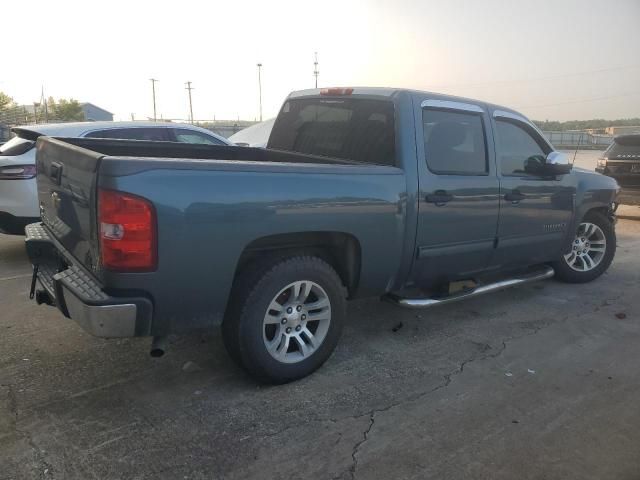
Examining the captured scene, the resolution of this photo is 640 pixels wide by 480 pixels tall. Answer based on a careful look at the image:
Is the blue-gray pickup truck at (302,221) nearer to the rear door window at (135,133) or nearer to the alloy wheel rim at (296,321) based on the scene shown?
the alloy wheel rim at (296,321)

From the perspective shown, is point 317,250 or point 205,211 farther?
point 317,250

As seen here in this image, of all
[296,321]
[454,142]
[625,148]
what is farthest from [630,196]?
[296,321]

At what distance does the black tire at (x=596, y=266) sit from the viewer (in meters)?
6.00

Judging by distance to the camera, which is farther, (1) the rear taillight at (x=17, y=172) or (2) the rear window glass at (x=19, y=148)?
(2) the rear window glass at (x=19, y=148)

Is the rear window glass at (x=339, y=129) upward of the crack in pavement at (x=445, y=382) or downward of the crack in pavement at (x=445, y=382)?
upward

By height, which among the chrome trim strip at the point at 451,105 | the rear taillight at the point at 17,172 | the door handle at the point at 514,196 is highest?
the chrome trim strip at the point at 451,105

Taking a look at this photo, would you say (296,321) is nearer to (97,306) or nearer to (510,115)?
(97,306)

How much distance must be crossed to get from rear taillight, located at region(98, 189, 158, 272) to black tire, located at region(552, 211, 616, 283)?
4631 millimetres

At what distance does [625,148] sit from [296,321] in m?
9.66

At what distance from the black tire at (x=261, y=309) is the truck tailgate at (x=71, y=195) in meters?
0.85

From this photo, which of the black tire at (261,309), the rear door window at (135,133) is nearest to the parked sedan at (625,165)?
the rear door window at (135,133)

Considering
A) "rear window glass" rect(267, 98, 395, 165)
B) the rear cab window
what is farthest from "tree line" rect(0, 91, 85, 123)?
"rear window glass" rect(267, 98, 395, 165)

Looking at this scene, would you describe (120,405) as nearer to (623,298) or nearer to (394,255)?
(394,255)

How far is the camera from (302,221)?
332 centimetres
